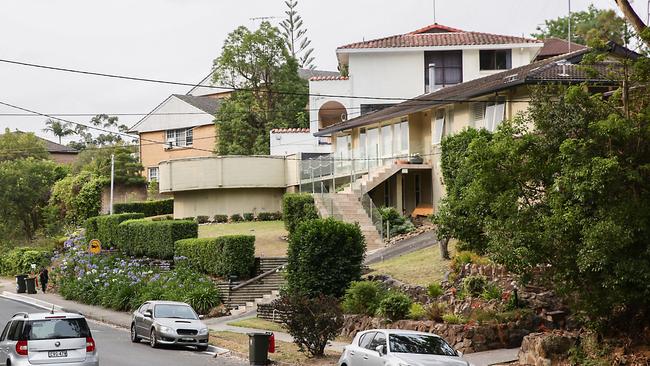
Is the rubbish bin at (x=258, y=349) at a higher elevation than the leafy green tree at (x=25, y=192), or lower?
lower

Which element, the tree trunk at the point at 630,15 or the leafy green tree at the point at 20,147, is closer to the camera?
the tree trunk at the point at 630,15

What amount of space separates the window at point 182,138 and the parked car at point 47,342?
59.4 meters

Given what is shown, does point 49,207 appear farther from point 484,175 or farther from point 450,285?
point 484,175

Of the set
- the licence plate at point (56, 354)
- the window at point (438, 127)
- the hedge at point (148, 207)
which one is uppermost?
the window at point (438, 127)

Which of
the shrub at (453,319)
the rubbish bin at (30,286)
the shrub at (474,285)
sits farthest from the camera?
the rubbish bin at (30,286)

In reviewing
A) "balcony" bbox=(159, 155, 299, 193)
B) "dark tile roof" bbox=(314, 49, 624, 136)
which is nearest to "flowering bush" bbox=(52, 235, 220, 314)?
"balcony" bbox=(159, 155, 299, 193)

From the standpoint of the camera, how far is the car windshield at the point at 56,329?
2167cm

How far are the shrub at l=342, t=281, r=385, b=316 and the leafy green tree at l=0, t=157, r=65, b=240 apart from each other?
46.0m

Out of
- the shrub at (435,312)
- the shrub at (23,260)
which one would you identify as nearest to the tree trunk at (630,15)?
the shrub at (435,312)

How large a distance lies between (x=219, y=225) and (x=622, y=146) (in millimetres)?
39935

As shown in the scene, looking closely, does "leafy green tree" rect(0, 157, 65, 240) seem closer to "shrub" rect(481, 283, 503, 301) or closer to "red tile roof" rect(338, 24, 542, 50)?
"red tile roof" rect(338, 24, 542, 50)

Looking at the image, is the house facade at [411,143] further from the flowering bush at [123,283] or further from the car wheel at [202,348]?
the car wheel at [202,348]

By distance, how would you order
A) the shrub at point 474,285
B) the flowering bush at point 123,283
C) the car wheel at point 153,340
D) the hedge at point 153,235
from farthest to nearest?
the hedge at point 153,235 < the flowering bush at point 123,283 < the car wheel at point 153,340 < the shrub at point 474,285

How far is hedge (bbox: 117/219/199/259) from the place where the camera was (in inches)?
1994
